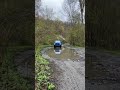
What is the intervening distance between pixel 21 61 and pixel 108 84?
1.55 metres

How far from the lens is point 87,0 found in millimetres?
3982

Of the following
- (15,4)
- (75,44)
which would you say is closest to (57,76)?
(15,4)

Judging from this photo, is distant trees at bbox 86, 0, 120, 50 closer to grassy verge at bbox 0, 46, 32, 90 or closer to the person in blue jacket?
grassy verge at bbox 0, 46, 32, 90

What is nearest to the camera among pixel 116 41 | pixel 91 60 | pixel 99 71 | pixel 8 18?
pixel 8 18

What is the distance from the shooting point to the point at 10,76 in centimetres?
360

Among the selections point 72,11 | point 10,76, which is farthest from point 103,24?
point 72,11

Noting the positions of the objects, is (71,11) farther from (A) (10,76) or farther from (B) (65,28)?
(A) (10,76)

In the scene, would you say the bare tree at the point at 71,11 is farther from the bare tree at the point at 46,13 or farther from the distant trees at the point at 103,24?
the distant trees at the point at 103,24

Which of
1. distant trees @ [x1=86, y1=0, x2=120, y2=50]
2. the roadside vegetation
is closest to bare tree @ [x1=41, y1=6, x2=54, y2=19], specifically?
the roadside vegetation

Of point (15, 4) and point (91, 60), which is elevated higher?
point (15, 4)

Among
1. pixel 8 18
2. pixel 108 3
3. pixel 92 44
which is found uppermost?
pixel 108 3

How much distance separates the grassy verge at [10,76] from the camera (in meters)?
3.51

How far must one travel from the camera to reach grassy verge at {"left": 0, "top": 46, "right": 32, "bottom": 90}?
3.51m

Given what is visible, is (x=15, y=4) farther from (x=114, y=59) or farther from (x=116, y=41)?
(x=114, y=59)
